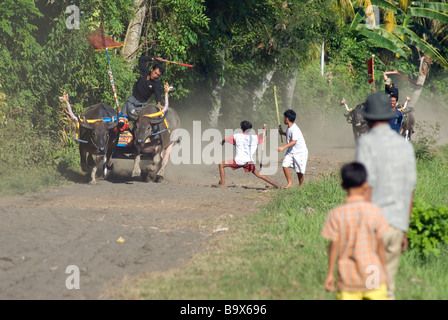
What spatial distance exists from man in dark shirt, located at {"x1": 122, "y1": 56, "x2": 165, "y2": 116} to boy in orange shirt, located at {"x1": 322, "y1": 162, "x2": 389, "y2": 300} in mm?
11826

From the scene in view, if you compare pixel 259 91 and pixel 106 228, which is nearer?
pixel 106 228

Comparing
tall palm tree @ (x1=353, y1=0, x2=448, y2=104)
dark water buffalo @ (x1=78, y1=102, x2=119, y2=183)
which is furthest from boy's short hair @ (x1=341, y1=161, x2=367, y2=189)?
tall palm tree @ (x1=353, y1=0, x2=448, y2=104)

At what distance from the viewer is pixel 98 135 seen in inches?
639

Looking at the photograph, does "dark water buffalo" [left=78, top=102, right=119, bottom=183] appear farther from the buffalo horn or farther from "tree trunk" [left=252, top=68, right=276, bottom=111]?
"tree trunk" [left=252, top=68, right=276, bottom=111]

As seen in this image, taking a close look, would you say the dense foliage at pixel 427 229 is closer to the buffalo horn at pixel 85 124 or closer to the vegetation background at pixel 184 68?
the vegetation background at pixel 184 68

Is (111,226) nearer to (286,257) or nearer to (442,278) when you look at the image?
(286,257)

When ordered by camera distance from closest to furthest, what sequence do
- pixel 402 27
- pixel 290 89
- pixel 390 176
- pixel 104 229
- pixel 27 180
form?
pixel 390 176 → pixel 104 229 → pixel 27 180 → pixel 402 27 → pixel 290 89

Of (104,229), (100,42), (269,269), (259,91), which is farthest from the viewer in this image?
(259,91)

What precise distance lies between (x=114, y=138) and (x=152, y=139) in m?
1.04

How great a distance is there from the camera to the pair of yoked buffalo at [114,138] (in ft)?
53.7

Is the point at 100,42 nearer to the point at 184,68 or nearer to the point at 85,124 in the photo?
the point at 85,124

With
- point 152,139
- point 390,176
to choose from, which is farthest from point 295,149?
point 390,176

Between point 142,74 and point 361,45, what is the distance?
2385cm
